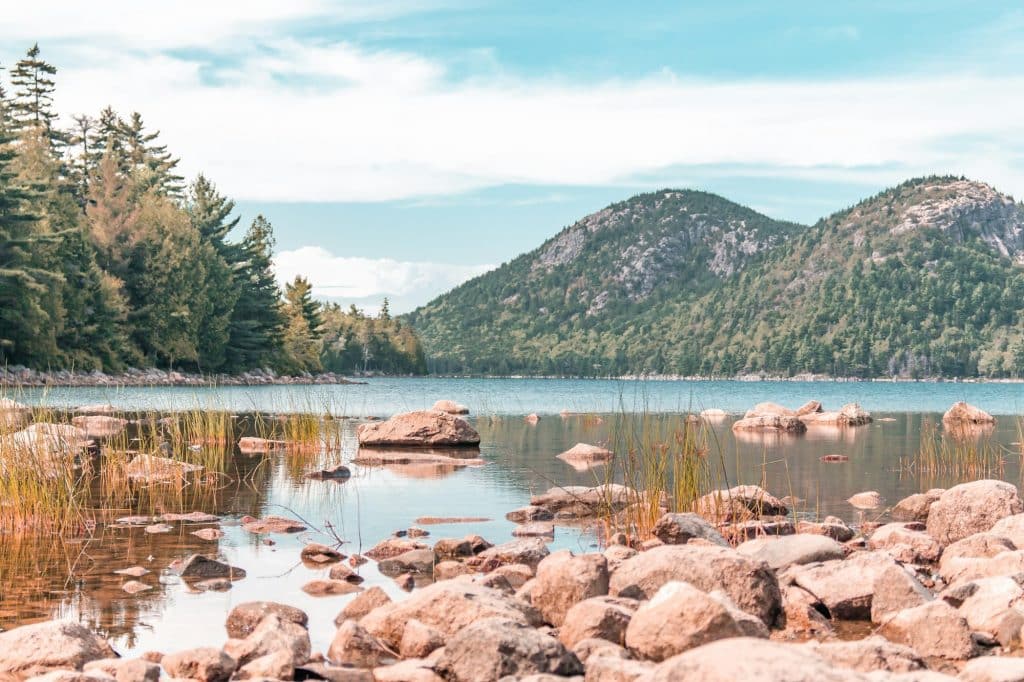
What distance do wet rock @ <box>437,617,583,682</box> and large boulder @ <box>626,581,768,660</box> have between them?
19.2 inches

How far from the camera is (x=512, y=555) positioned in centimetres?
1005

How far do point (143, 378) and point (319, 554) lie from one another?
59.9 m

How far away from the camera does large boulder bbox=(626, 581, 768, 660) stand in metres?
6.46

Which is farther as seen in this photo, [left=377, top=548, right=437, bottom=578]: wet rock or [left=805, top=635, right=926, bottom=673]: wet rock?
[left=377, top=548, right=437, bottom=578]: wet rock

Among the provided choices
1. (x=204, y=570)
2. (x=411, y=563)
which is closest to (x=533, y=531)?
(x=411, y=563)

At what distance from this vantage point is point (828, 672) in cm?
445

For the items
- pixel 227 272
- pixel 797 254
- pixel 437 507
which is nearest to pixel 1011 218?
pixel 797 254

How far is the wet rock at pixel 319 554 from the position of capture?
33.8 ft

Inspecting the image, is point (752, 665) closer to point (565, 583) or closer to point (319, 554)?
point (565, 583)

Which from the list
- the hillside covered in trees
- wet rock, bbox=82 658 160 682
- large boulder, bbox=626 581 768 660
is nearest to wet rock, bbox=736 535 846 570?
large boulder, bbox=626 581 768 660

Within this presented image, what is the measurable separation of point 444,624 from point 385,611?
0.54 metres

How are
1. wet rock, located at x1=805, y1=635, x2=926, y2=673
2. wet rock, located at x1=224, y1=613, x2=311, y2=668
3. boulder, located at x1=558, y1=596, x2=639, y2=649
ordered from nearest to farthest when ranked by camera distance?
wet rock, located at x1=805, y1=635, x2=926, y2=673, wet rock, located at x1=224, y1=613, x2=311, y2=668, boulder, located at x1=558, y1=596, x2=639, y2=649

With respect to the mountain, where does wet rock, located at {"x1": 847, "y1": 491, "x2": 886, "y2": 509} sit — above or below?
below

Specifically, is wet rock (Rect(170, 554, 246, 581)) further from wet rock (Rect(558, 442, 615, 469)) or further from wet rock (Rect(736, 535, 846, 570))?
wet rock (Rect(558, 442, 615, 469))
